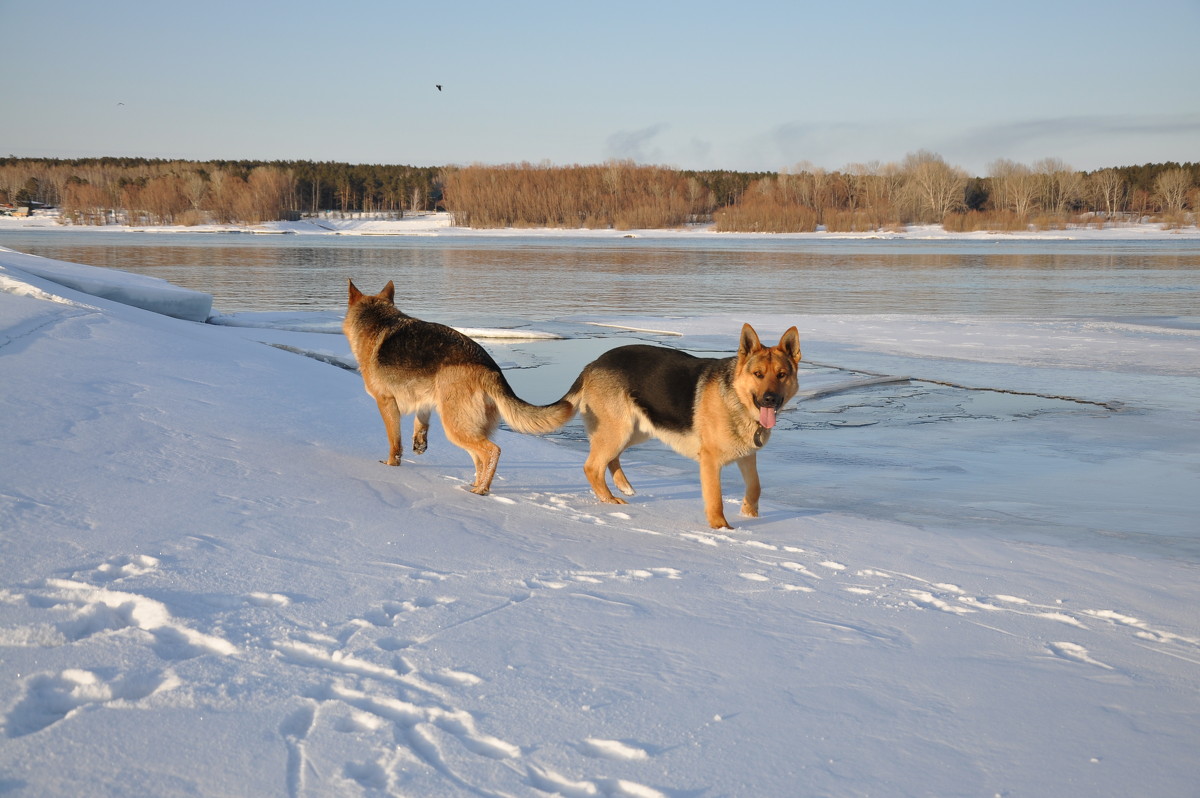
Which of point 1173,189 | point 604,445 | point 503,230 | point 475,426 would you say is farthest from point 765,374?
point 1173,189

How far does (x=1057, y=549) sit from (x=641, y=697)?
3.30 meters

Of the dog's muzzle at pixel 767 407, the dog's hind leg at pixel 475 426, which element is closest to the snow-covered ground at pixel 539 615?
the dog's hind leg at pixel 475 426

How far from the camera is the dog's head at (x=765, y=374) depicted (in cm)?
505

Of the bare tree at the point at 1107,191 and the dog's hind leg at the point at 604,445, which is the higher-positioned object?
the bare tree at the point at 1107,191

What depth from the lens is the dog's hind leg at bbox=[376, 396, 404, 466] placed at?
614cm

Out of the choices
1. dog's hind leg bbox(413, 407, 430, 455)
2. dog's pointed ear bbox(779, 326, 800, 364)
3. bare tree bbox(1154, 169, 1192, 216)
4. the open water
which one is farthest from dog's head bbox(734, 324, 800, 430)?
bare tree bbox(1154, 169, 1192, 216)

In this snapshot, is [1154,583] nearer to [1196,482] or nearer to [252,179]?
[1196,482]

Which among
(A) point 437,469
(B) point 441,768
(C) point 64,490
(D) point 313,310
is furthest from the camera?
(D) point 313,310

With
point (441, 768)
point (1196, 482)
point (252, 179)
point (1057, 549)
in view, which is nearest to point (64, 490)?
point (441, 768)

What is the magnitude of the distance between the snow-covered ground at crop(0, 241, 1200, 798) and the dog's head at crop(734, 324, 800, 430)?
74cm

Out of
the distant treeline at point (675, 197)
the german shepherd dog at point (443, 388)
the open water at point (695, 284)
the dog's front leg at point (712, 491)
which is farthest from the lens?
the distant treeline at point (675, 197)

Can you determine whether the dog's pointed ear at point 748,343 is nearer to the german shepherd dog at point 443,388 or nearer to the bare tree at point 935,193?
the german shepherd dog at point 443,388

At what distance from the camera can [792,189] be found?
122125 millimetres

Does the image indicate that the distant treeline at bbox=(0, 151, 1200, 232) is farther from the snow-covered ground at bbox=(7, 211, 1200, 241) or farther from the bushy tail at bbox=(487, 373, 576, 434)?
the bushy tail at bbox=(487, 373, 576, 434)
